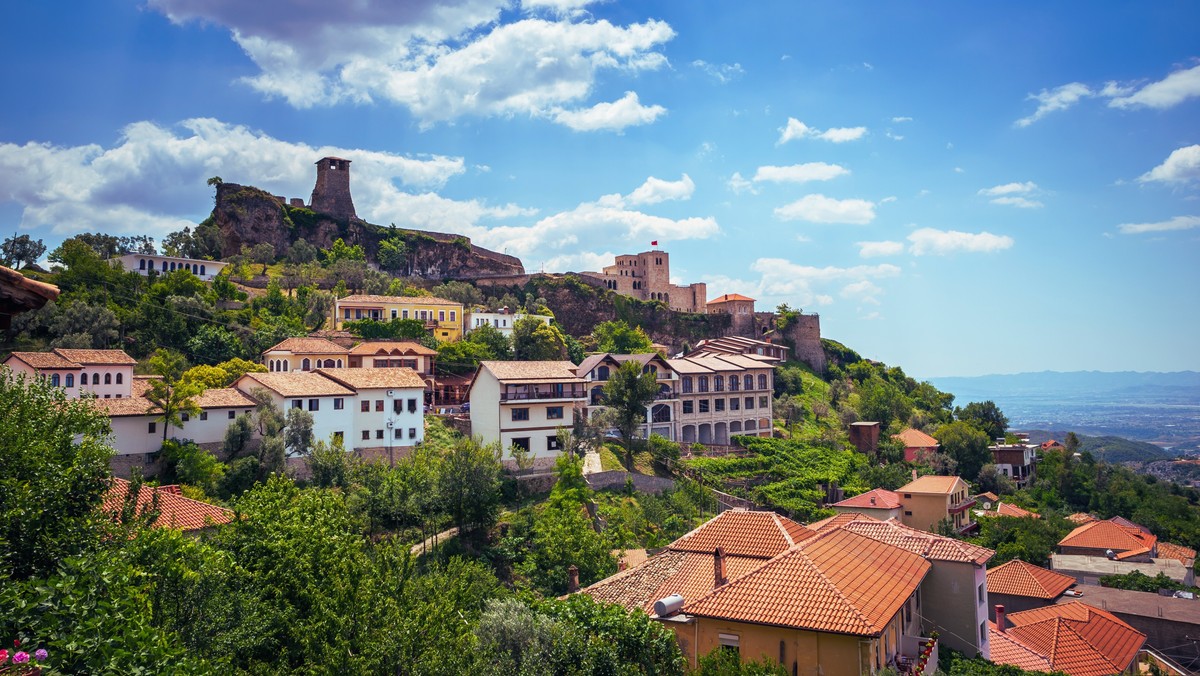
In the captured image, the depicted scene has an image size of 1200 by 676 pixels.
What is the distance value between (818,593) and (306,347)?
4273cm

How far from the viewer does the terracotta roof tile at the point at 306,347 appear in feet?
168

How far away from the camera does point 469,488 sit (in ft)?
116

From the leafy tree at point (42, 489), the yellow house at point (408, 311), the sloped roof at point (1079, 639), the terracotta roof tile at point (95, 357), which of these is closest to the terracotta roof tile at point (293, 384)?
the terracotta roof tile at point (95, 357)

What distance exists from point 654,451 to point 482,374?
12581 mm

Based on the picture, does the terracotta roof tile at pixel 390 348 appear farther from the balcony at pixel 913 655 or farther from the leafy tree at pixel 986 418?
the leafy tree at pixel 986 418

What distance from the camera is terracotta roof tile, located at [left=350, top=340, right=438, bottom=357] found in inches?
2143

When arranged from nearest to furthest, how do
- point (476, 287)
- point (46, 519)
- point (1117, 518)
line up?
point (46, 519)
point (1117, 518)
point (476, 287)

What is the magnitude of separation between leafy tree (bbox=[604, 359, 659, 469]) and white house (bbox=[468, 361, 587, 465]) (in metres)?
2.73

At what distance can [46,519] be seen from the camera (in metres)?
13.6

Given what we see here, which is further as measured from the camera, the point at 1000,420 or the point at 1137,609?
the point at 1000,420

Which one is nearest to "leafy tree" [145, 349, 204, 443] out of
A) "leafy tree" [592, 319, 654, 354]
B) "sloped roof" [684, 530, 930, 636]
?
"sloped roof" [684, 530, 930, 636]

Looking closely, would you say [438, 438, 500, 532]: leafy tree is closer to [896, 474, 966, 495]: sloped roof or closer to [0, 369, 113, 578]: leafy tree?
[0, 369, 113, 578]: leafy tree

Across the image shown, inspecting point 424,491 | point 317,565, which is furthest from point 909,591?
point 424,491

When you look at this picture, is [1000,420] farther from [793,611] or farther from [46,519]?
[46,519]
